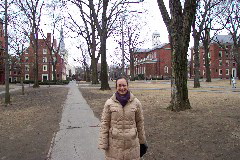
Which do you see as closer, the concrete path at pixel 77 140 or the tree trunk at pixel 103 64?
the concrete path at pixel 77 140

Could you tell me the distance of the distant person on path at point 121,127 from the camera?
3.25 meters

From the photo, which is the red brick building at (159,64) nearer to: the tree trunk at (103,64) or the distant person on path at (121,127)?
the tree trunk at (103,64)

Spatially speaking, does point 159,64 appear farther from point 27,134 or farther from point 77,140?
point 77,140

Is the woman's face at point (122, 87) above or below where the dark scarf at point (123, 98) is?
above

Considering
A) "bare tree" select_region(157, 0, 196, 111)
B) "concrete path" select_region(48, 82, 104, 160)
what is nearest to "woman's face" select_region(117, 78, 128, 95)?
"concrete path" select_region(48, 82, 104, 160)

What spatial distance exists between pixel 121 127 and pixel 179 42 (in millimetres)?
6806

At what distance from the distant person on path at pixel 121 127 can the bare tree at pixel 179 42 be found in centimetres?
643

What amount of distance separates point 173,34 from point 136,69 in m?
85.2

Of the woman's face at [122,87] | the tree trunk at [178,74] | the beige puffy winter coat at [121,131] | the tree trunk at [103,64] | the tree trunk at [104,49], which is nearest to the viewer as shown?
the beige puffy winter coat at [121,131]

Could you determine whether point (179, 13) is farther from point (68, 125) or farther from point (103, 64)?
point (103, 64)

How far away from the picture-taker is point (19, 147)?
5.73 metres

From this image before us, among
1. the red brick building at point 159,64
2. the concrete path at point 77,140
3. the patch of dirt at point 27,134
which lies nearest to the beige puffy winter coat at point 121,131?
the concrete path at point 77,140

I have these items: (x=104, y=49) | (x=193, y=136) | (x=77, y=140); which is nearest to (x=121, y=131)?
(x=77, y=140)

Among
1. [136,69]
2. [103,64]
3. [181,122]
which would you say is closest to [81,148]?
[181,122]
